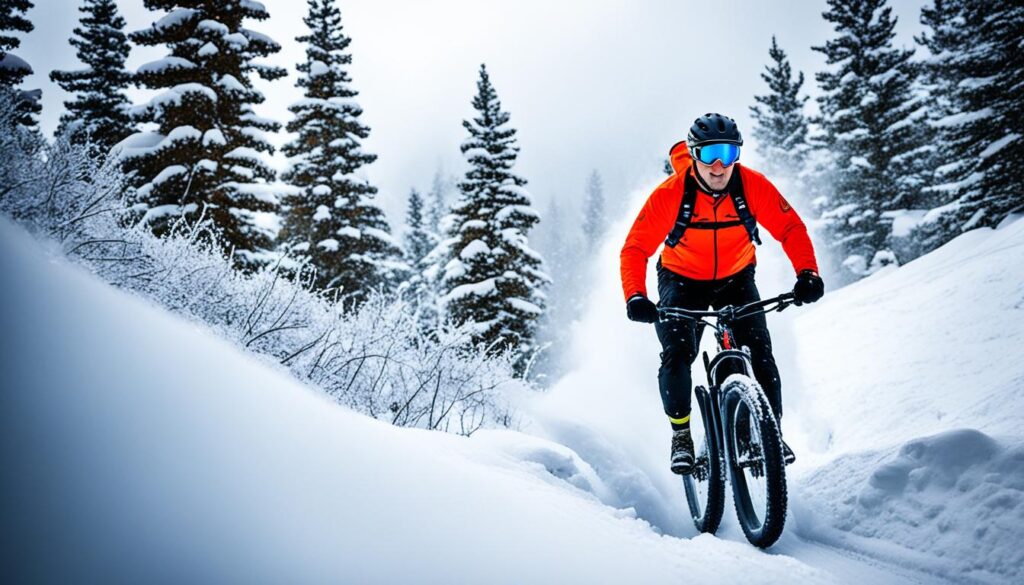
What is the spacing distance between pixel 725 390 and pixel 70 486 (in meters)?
3.34

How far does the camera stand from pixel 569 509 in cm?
259

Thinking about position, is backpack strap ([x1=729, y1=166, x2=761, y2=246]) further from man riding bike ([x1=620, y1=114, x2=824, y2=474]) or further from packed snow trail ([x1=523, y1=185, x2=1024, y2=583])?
packed snow trail ([x1=523, y1=185, x2=1024, y2=583])

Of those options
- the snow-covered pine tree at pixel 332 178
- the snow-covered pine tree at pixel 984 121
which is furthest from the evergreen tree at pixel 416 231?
the snow-covered pine tree at pixel 984 121

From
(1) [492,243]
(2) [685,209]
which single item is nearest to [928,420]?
(2) [685,209]

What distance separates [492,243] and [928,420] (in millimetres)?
15349

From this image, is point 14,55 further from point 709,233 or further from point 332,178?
point 709,233

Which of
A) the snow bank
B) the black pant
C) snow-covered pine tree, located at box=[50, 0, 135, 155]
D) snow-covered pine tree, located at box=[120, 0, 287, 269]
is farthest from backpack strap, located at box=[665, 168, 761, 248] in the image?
snow-covered pine tree, located at box=[50, 0, 135, 155]

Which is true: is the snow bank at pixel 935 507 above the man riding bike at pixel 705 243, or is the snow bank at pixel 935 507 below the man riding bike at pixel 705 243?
below

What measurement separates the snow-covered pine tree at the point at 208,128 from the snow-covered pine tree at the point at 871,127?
23.2 metres

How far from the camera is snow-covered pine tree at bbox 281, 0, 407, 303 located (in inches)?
763

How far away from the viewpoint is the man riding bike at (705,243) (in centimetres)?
364

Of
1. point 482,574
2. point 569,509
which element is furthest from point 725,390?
point 482,574

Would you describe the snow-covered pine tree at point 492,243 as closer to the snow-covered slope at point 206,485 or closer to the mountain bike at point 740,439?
the mountain bike at point 740,439

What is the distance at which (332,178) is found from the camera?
779 inches
